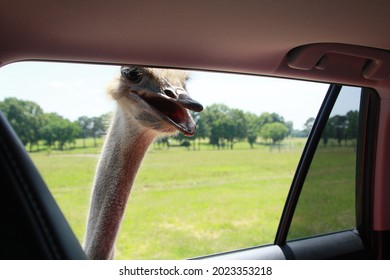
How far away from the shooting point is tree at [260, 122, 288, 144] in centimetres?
384

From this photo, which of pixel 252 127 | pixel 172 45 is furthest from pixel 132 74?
pixel 252 127

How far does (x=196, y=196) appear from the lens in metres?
4.65

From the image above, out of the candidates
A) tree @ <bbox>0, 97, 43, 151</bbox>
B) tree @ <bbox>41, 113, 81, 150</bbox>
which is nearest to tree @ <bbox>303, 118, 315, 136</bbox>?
tree @ <bbox>41, 113, 81, 150</bbox>

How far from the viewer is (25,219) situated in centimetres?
78

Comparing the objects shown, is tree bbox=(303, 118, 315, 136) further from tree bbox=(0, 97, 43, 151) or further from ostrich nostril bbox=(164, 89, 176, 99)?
tree bbox=(0, 97, 43, 151)

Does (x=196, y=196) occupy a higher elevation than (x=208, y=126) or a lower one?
lower

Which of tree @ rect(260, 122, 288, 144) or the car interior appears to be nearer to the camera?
the car interior

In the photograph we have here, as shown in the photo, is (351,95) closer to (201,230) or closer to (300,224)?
(300,224)

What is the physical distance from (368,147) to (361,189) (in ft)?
0.87

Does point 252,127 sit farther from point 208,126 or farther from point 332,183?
point 332,183

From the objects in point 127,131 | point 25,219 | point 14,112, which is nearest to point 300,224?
point 127,131

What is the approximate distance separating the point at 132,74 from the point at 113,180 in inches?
19.0

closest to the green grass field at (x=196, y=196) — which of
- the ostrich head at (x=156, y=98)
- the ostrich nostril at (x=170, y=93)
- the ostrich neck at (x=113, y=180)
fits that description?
the ostrich neck at (x=113, y=180)

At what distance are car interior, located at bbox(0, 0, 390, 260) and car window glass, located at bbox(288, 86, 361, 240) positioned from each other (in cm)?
44
